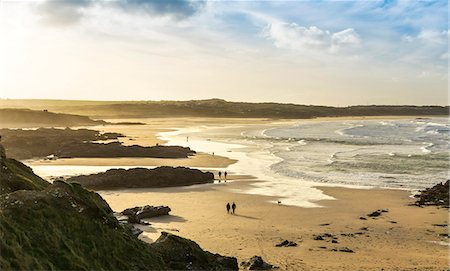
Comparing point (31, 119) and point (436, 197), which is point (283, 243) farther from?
point (31, 119)

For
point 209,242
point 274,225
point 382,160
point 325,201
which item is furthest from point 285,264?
point 382,160

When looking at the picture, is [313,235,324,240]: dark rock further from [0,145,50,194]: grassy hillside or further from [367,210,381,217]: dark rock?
[0,145,50,194]: grassy hillside

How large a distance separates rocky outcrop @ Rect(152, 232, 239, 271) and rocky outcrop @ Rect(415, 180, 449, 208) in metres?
20.0

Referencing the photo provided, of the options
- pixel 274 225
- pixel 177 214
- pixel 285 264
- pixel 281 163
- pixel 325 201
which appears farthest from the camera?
pixel 281 163

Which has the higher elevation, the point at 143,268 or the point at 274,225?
the point at 143,268

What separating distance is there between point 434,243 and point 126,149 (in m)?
35.8

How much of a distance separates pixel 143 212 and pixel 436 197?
17626mm

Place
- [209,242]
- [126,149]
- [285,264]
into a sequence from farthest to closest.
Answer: [126,149] → [209,242] → [285,264]

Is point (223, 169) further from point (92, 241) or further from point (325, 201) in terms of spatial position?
point (92, 241)

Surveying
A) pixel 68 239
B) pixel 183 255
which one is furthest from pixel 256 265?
pixel 68 239

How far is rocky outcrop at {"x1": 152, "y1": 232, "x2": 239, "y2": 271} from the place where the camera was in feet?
36.3

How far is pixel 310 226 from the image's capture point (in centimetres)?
2272

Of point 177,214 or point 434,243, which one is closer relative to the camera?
point 434,243

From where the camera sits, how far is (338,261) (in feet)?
55.8
